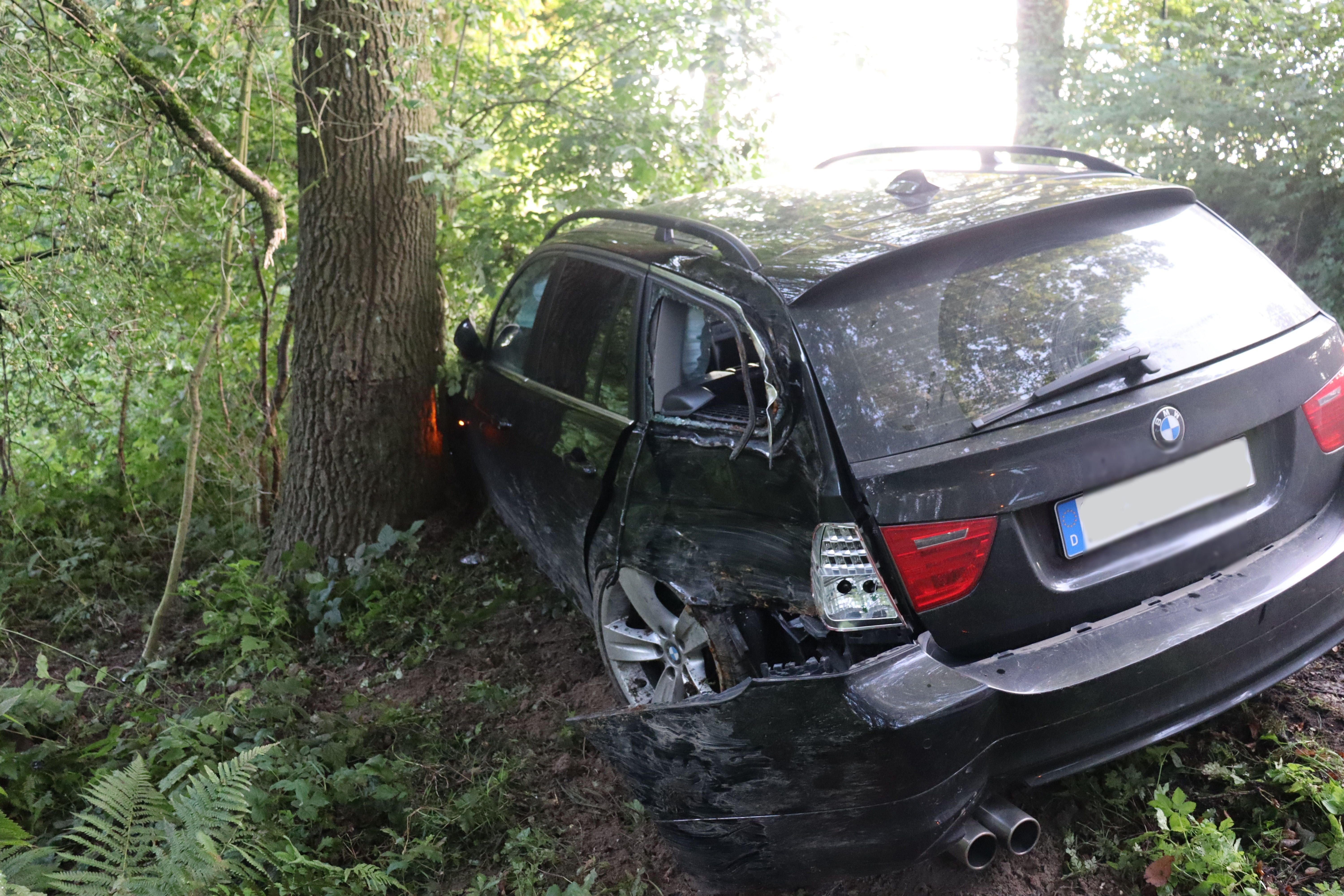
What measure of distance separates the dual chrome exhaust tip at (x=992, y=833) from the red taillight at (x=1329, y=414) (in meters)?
1.29

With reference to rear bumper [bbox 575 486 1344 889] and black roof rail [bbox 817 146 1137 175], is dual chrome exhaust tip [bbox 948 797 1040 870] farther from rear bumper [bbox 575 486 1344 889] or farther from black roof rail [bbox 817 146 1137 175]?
black roof rail [bbox 817 146 1137 175]

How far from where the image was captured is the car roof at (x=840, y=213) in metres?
2.55

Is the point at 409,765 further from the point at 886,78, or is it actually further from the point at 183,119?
the point at 886,78

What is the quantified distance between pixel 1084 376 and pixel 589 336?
6.12 ft

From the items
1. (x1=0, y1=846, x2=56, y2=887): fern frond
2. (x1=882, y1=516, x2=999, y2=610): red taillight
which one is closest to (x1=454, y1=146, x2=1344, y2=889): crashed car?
(x1=882, y1=516, x2=999, y2=610): red taillight

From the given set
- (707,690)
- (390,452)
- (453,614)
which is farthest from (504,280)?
(707,690)

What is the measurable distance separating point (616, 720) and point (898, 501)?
0.90 meters

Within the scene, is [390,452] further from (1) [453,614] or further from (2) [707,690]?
(2) [707,690]

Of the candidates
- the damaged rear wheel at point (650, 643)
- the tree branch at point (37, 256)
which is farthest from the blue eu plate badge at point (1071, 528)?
the tree branch at point (37, 256)

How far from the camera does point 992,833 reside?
2.17 meters

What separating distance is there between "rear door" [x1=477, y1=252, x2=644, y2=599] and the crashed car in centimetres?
44

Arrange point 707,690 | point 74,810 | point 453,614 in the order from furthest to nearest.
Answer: point 453,614 < point 74,810 < point 707,690

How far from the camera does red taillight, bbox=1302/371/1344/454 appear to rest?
2.50 m

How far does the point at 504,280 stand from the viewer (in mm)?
5484
